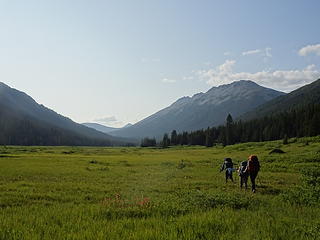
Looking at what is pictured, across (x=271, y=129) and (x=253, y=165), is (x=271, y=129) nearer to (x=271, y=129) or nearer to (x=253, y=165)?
(x=271, y=129)

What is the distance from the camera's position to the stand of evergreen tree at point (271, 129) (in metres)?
113

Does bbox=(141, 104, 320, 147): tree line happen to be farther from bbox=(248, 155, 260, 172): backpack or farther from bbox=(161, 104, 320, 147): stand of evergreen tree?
bbox=(248, 155, 260, 172): backpack

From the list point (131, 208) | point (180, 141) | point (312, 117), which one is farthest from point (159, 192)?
point (180, 141)

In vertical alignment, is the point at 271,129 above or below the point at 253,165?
above

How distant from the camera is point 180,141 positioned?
197m

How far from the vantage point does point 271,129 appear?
13538 centimetres

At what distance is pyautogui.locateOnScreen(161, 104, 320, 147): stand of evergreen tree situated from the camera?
4444 inches

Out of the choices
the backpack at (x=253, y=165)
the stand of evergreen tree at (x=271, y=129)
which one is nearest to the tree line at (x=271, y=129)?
the stand of evergreen tree at (x=271, y=129)

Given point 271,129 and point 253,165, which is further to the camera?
point 271,129

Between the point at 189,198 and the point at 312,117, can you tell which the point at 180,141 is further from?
the point at 189,198

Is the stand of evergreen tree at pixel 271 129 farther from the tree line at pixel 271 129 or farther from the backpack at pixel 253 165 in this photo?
the backpack at pixel 253 165

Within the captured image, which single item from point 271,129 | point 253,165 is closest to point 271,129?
point 271,129

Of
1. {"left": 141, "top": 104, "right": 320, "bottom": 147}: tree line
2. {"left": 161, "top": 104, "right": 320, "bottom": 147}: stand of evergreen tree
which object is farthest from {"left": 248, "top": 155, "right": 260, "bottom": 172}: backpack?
{"left": 161, "top": 104, "right": 320, "bottom": 147}: stand of evergreen tree

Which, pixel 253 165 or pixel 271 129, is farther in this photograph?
pixel 271 129
